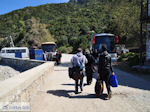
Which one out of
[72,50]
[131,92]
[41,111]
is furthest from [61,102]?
[72,50]

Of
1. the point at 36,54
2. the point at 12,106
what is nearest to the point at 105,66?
the point at 12,106

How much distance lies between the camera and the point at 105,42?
49.8 ft

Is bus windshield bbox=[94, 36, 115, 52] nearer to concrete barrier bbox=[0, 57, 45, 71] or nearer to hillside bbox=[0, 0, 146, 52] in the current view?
hillside bbox=[0, 0, 146, 52]

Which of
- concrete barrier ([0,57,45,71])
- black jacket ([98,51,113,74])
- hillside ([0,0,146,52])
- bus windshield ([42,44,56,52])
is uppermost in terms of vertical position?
hillside ([0,0,146,52])

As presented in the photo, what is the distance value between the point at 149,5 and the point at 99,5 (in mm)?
69462

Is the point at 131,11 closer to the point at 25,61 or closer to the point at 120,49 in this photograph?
the point at 120,49

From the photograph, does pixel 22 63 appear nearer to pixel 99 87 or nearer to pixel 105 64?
pixel 99 87

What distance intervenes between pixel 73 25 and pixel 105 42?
5557 cm

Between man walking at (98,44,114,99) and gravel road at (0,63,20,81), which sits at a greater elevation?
man walking at (98,44,114,99)

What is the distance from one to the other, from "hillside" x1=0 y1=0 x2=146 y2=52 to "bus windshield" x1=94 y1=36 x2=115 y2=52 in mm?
4388


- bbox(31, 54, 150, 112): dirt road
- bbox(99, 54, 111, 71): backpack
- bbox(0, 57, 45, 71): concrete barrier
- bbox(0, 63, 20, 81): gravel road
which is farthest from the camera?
bbox(0, 63, 20, 81): gravel road

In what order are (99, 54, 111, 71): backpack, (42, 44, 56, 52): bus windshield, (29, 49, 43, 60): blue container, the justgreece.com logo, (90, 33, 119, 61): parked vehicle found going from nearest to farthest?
the justgreece.com logo
(99, 54, 111, 71): backpack
(90, 33, 119, 61): parked vehicle
(29, 49, 43, 60): blue container
(42, 44, 56, 52): bus windshield

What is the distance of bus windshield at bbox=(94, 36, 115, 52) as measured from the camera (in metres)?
15.1

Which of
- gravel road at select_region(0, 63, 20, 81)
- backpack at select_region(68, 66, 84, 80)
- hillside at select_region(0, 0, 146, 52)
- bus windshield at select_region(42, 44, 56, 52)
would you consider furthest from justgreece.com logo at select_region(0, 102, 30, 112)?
bus windshield at select_region(42, 44, 56, 52)
